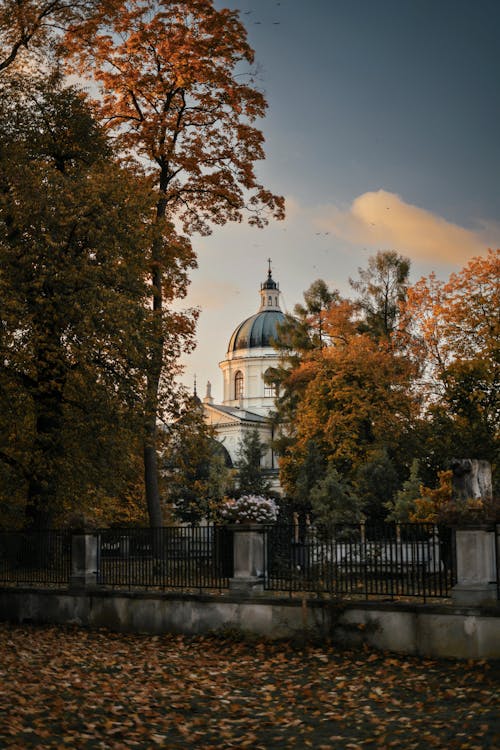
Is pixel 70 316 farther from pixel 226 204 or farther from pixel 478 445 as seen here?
pixel 478 445

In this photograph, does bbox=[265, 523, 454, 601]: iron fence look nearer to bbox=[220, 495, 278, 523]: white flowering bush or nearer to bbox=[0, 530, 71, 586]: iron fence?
bbox=[220, 495, 278, 523]: white flowering bush

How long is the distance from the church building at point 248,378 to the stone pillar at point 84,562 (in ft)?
250

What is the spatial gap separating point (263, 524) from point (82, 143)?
Answer: 44.7 feet

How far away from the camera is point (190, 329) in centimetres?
2878

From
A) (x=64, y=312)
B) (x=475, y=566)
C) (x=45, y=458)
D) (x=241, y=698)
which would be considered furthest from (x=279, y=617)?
(x=64, y=312)

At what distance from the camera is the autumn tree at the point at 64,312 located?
23031 millimetres

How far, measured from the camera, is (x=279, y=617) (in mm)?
16188

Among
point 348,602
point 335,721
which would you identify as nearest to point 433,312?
point 348,602

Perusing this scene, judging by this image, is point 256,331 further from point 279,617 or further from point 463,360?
point 279,617

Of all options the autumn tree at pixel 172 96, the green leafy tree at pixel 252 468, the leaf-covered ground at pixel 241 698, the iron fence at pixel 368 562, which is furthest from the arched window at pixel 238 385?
the leaf-covered ground at pixel 241 698

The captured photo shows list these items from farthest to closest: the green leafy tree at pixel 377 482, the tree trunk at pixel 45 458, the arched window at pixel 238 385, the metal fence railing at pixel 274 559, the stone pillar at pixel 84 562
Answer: the arched window at pixel 238 385 → the green leafy tree at pixel 377 482 → the tree trunk at pixel 45 458 → the stone pillar at pixel 84 562 → the metal fence railing at pixel 274 559

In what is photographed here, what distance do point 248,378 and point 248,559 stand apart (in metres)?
88.7

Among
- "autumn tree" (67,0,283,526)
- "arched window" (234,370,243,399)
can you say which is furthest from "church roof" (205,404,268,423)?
"autumn tree" (67,0,283,526)

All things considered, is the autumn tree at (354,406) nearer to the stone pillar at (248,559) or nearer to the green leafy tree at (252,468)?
the green leafy tree at (252,468)
